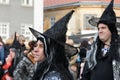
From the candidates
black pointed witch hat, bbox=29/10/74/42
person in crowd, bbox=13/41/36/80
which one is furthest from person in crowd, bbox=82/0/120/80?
person in crowd, bbox=13/41/36/80

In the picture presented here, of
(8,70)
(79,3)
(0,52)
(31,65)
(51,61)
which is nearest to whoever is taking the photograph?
(51,61)

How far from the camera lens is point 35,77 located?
5254mm

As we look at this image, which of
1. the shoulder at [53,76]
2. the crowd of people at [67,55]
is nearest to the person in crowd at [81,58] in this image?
the crowd of people at [67,55]

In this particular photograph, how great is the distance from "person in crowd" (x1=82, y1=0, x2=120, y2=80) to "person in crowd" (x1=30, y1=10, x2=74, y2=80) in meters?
1.14

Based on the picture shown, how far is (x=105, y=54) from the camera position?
21.1 ft

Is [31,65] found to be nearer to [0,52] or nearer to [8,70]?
[8,70]

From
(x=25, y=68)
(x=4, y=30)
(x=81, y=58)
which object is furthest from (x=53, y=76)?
(x=4, y=30)

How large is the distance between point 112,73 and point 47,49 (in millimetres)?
1382

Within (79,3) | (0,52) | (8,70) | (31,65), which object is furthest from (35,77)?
(79,3)

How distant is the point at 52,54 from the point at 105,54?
4.55ft

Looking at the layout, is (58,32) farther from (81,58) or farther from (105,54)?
(81,58)

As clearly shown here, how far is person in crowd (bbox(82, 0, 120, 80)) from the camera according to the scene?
6355 mm

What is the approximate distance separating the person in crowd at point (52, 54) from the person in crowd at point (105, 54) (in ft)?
3.75

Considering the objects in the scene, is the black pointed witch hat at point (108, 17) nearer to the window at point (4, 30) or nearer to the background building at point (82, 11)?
the window at point (4, 30)
